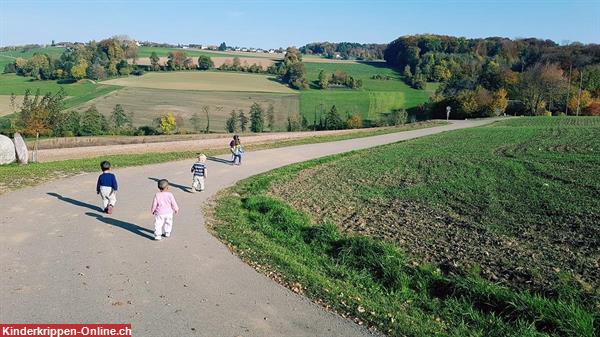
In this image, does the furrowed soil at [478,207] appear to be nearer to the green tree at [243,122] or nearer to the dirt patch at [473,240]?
the dirt patch at [473,240]

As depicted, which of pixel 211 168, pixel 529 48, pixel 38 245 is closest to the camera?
pixel 38 245

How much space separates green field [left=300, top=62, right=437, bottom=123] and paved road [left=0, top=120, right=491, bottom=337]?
59.9 metres

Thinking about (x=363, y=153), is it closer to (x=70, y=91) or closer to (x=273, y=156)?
(x=273, y=156)

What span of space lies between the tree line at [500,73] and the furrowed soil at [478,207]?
155 feet

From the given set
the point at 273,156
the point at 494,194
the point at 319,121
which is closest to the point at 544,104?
the point at 319,121

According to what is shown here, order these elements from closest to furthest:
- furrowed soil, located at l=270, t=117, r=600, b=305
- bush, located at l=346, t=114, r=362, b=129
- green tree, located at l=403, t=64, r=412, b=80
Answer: furrowed soil, located at l=270, t=117, r=600, b=305
bush, located at l=346, t=114, r=362, b=129
green tree, located at l=403, t=64, r=412, b=80

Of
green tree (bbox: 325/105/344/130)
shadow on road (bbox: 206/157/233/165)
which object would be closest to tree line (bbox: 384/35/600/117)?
green tree (bbox: 325/105/344/130)

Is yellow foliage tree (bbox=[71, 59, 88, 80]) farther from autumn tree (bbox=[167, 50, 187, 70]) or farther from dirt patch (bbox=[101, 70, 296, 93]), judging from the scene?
autumn tree (bbox=[167, 50, 187, 70])

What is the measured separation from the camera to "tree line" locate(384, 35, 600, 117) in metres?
69.8

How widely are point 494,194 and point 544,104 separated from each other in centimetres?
6361

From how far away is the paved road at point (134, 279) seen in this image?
21.5 feet

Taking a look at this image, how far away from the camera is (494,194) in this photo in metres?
15.4

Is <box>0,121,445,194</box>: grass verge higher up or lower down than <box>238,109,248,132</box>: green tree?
higher up

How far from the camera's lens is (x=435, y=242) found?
1042 cm
